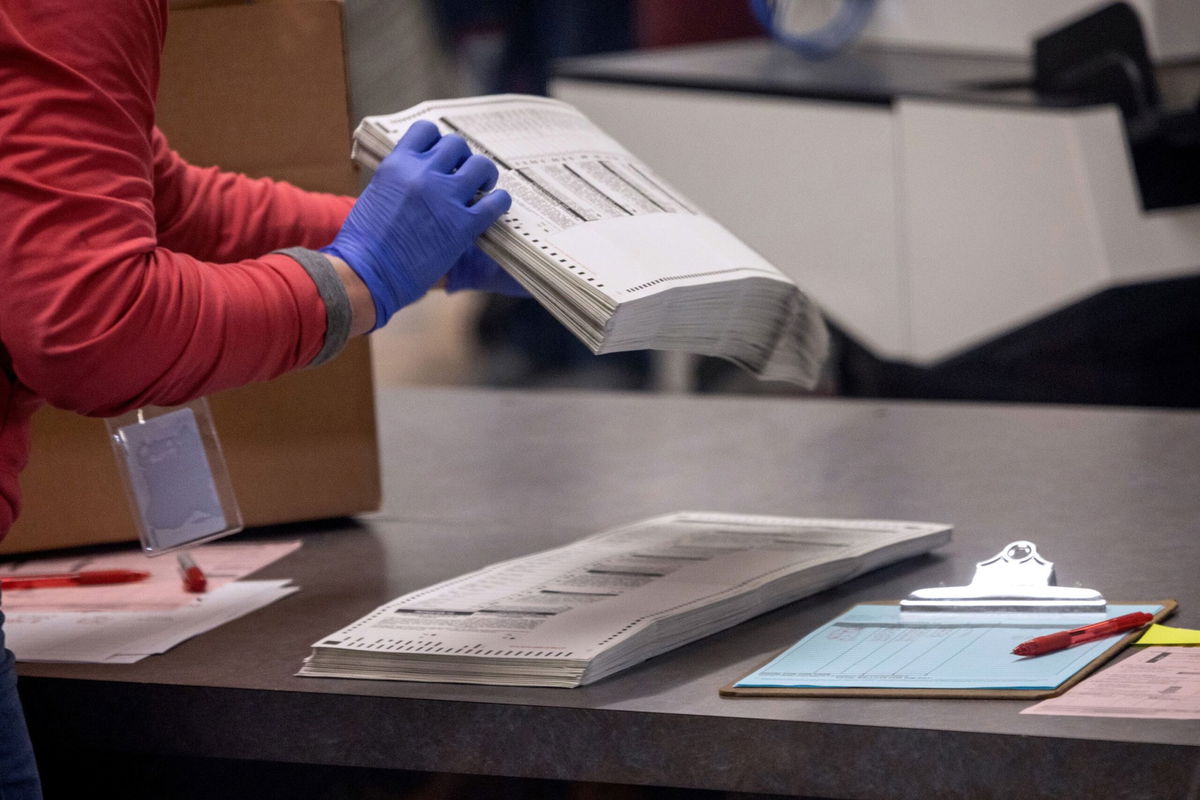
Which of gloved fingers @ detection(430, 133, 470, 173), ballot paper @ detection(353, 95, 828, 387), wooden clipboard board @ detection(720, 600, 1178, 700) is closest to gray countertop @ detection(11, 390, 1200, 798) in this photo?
wooden clipboard board @ detection(720, 600, 1178, 700)

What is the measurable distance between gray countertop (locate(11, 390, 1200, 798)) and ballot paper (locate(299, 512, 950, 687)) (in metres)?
0.01

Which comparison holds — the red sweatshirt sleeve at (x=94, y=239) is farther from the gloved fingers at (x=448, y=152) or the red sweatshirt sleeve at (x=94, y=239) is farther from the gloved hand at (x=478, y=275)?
the gloved hand at (x=478, y=275)

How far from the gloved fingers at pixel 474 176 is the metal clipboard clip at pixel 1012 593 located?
31cm

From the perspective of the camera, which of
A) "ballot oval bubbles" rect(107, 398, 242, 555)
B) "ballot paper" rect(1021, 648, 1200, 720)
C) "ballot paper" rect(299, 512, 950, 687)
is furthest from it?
"ballot oval bubbles" rect(107, 398, 242, 555)

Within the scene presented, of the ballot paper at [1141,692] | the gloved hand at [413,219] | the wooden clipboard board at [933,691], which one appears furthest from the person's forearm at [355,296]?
the ballot paper at [1141,692]

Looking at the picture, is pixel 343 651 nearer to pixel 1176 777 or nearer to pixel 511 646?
pixel 511 646

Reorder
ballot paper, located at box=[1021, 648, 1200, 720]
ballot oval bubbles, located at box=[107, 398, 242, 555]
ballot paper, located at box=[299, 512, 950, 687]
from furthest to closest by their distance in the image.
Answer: ballot oval bubbles, located at box=[107, 398, 242, 555], ballot paper, located at box=[299, 512, 950, 687], ballot paper, located at box=[1021, 648, 1200, 720]

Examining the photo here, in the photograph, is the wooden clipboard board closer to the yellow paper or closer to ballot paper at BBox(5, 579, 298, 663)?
the yellow paper

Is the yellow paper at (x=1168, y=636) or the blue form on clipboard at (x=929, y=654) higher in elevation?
the blue form on clipboard at (x=929, y=654)

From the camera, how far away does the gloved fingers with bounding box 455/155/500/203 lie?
0.79 meters

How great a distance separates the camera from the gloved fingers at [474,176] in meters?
0.79

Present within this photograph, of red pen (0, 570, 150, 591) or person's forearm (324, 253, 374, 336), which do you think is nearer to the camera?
person's forearm (324, 253, 374, 336)

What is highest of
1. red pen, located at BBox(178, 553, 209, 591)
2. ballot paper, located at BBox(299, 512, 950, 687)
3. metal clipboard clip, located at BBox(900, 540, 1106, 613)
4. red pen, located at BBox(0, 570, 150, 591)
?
red pen, located at BBox(0, 570, 150, 591)

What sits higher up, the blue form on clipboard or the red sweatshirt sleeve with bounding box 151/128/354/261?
the red sweatshirt sleeve with bounding box 151/128/354/261
